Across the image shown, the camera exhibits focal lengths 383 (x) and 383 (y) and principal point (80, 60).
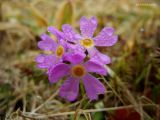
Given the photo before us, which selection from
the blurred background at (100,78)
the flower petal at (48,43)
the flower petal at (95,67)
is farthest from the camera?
the blurred background at (100,78)

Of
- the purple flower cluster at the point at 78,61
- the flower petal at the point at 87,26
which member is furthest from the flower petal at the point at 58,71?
the flower petal at the point at 87,26

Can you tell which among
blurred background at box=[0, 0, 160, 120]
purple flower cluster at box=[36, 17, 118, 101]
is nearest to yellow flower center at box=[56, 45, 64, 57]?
purple flower cluster at box=[36, 17, 118, 101]

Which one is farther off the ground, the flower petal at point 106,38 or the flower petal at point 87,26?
the flower petal at point 87,26

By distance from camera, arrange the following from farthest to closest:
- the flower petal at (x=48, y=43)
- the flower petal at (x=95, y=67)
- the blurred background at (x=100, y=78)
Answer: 1. the blurred background at (x=100, y=78)
2. the flower petal at (x=48, y=43)
3. the flower petal at (x=95, y=67)

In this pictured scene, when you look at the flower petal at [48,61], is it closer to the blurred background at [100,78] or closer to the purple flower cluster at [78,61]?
the purple flower cluster at [78,61]

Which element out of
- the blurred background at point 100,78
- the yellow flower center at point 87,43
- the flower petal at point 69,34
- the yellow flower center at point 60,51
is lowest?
the blurred background at point 100,78

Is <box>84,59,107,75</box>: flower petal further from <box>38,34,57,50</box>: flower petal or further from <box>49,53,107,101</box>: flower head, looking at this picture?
<box>38,34,57,50</box>: flower petal

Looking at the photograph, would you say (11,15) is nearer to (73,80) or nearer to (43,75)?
(43,75)

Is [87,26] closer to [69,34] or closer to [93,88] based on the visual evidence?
[69,34]

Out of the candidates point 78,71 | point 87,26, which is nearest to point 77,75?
point 78,71

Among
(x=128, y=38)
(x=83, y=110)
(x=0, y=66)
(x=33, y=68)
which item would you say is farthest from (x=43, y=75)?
(x=128, y=38)
